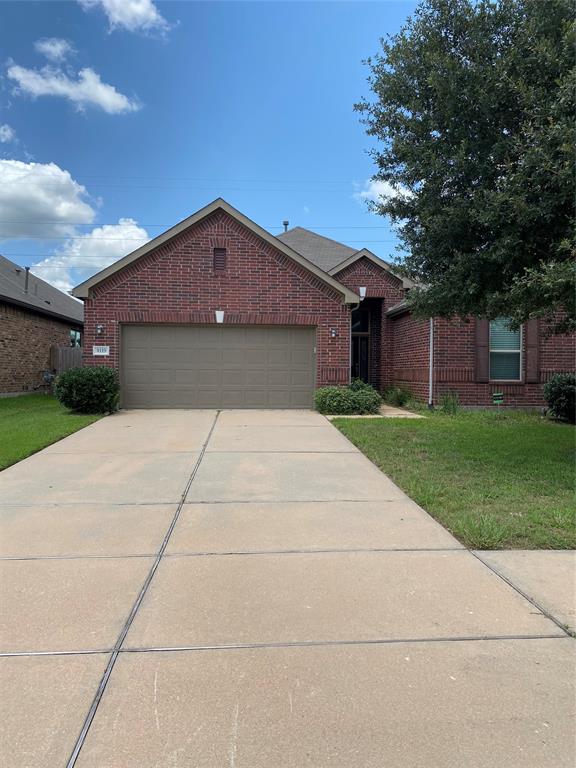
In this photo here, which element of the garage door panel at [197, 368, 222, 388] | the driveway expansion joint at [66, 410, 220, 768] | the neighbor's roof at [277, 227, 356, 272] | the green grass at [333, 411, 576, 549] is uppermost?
the neighbor's roof at [277, 227, 356, 272]

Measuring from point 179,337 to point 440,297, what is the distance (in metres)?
8.40

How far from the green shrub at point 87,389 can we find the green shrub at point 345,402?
5.20 meters

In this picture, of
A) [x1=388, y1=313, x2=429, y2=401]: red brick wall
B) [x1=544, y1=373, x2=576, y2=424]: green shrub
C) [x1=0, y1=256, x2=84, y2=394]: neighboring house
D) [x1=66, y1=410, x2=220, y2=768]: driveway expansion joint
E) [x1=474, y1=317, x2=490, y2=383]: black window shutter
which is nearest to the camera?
[x1=66, y1=410, x2=220, y2=768]: driveway expansion joint

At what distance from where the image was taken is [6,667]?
8.79 feet

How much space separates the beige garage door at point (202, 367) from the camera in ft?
46.3

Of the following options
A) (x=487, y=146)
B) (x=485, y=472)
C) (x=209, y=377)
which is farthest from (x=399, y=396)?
(x=487, y=146)

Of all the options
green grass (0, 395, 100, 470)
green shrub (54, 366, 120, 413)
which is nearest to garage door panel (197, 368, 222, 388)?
green shrub (54, 366, 120, 413)

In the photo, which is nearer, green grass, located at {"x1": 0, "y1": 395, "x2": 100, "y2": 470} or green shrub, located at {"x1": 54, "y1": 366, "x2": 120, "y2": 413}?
green grass, located at {"x1": 0, "y1": 395, "x2": 100, "y2": 470}

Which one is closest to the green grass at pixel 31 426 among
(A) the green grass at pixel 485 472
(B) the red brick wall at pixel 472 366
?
(A) the green grass at pixel 485 472

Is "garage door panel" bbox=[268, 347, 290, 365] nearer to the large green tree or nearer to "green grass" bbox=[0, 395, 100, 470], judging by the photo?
"green grass" bbox=[0, 395, 100, 470]

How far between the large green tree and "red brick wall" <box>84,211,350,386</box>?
258 inches

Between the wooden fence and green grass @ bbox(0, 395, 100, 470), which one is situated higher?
the wooden fence

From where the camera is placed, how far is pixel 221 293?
1407 cm

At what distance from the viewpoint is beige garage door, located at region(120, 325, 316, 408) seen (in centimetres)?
1412
